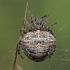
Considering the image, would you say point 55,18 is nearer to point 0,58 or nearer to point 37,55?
point 0,58

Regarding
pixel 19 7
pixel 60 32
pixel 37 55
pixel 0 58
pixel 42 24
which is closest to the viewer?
pixel 37 55

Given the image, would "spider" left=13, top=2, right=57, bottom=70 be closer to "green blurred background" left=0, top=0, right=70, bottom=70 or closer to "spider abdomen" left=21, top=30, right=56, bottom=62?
"spider abdomen" left=21, top=30, right=56, bottom=62

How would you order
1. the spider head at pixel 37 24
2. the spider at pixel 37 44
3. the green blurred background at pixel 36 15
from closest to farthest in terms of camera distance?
the spider at pixel 37 44
the spider head at pixel 37 24
the green blurred background at pixel 36 15

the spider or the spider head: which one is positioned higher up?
the spider head

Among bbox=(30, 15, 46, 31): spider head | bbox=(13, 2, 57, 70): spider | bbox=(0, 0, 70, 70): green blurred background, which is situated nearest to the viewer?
bbox=(13, 2, 57, 70): spider

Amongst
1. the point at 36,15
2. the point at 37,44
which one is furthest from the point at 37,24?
the point at 36,15

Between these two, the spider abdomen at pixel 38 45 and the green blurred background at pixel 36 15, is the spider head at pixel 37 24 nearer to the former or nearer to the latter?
the spider abdomen at pixel 38 45

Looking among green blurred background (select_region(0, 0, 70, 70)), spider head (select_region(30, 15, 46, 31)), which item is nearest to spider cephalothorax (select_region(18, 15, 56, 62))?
spider head (select_region(30, 15, 46, 31))

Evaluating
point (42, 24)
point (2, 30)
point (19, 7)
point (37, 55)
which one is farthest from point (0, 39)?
point (37, 55)

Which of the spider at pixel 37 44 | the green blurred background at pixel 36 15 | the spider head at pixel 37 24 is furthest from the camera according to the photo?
the green blurred background at pixel 36 15

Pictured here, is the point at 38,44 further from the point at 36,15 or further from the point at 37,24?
the point at 36,15

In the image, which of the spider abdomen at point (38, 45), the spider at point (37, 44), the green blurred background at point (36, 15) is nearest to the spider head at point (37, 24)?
the spider at point (37, 44)
